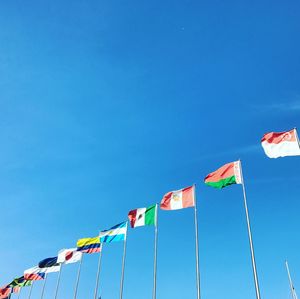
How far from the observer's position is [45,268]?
52250mm

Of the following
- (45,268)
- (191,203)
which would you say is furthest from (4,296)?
(191,203)

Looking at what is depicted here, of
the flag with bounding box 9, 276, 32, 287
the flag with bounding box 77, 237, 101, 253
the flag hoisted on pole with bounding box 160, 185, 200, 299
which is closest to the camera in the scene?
the flag hoisted on pole with bounding box 160, 185, 200, 299

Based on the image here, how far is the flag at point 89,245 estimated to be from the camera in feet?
141

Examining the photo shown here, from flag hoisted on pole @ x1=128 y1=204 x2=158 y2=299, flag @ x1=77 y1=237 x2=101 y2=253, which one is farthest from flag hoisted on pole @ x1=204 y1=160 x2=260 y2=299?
flag @ x1=77 y1=237 x2=101 y2=253

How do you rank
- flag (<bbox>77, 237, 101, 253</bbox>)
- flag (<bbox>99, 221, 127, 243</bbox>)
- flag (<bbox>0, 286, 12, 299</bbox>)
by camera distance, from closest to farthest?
1. flag (<bbox>99, 221, 127, 243</bbox>)
2. flag (<bbox>77, 237, 101, 253</bbox>)
3. flag (<bbox>0, 286, 12, 299</bbox>)

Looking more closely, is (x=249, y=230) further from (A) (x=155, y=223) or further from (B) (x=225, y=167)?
(A) (x=155, y=223)

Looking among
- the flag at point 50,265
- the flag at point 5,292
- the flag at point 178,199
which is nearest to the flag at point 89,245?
the flag at point 50,265

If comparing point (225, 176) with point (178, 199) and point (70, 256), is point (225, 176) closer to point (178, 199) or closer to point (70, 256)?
point (178, 199)

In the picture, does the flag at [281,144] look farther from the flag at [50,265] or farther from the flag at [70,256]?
the flag at [50,265]

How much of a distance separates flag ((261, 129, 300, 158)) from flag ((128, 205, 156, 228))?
49.9 ft

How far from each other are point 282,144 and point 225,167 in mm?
5401

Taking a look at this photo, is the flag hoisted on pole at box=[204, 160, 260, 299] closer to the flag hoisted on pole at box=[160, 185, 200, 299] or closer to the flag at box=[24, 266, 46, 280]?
the flag hoisted on pole at box=[160, 185, 200, 299]

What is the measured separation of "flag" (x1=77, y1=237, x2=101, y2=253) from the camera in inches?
1698

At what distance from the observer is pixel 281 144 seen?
22.9 metres
